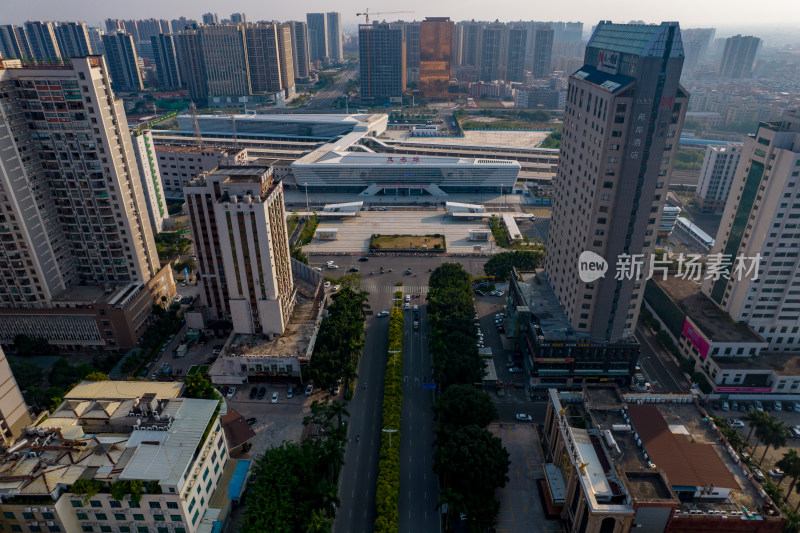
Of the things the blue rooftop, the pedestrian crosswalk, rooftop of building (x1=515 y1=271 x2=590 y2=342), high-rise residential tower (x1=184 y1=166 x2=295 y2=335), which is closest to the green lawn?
the pedestrian crosswalk

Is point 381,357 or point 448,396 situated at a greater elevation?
point 448,396

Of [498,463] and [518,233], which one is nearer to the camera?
[498,463]

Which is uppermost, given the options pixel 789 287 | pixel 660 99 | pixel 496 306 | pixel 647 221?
pixel 660 99

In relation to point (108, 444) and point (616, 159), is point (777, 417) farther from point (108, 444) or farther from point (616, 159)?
point (108, 444)

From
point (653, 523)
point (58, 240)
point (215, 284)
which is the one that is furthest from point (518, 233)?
point (58, 240)

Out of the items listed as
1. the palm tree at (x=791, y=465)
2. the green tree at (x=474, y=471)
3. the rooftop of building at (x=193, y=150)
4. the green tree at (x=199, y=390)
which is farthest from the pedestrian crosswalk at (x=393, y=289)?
the rooftop of building at (x=193, y=150)

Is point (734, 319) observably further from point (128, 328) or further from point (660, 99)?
point (128, 328)
